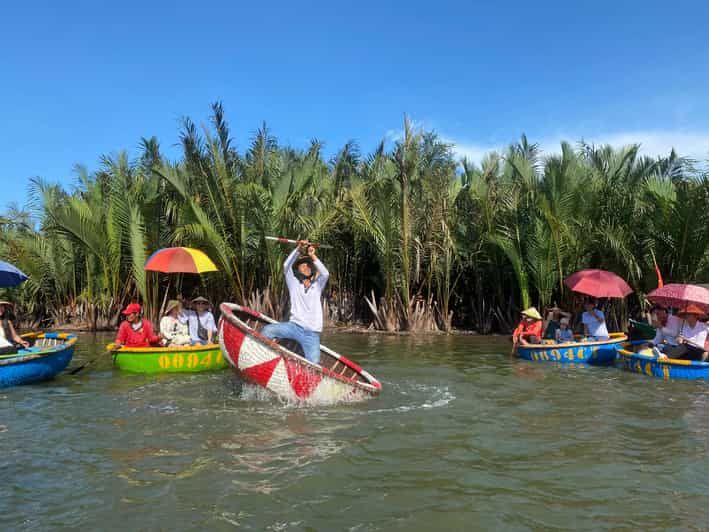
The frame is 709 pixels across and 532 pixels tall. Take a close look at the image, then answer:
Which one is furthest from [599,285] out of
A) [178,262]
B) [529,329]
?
[178,262]

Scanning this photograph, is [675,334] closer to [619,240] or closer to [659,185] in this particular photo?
[619,240]

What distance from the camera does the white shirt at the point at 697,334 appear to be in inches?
413

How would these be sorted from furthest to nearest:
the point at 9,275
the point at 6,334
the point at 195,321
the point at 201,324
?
the point at 201,324
the point at 195,321
the point at 9,275
the point at 6,334

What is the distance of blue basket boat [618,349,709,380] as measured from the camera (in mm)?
9961

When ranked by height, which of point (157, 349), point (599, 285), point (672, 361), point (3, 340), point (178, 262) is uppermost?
point (178, 262)

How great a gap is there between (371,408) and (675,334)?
6618mm

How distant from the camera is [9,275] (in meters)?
10.4

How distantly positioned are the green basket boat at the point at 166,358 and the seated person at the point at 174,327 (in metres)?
0.72

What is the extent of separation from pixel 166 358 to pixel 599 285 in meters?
9.00

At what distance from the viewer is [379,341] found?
16328 mm

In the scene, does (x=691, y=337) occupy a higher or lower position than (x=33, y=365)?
higher

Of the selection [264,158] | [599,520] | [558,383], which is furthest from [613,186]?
[599,520]

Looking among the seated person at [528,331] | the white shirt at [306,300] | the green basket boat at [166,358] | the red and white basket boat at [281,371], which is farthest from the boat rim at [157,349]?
the seated person at [528,331]

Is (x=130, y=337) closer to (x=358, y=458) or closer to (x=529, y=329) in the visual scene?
(x=358, y=458)
